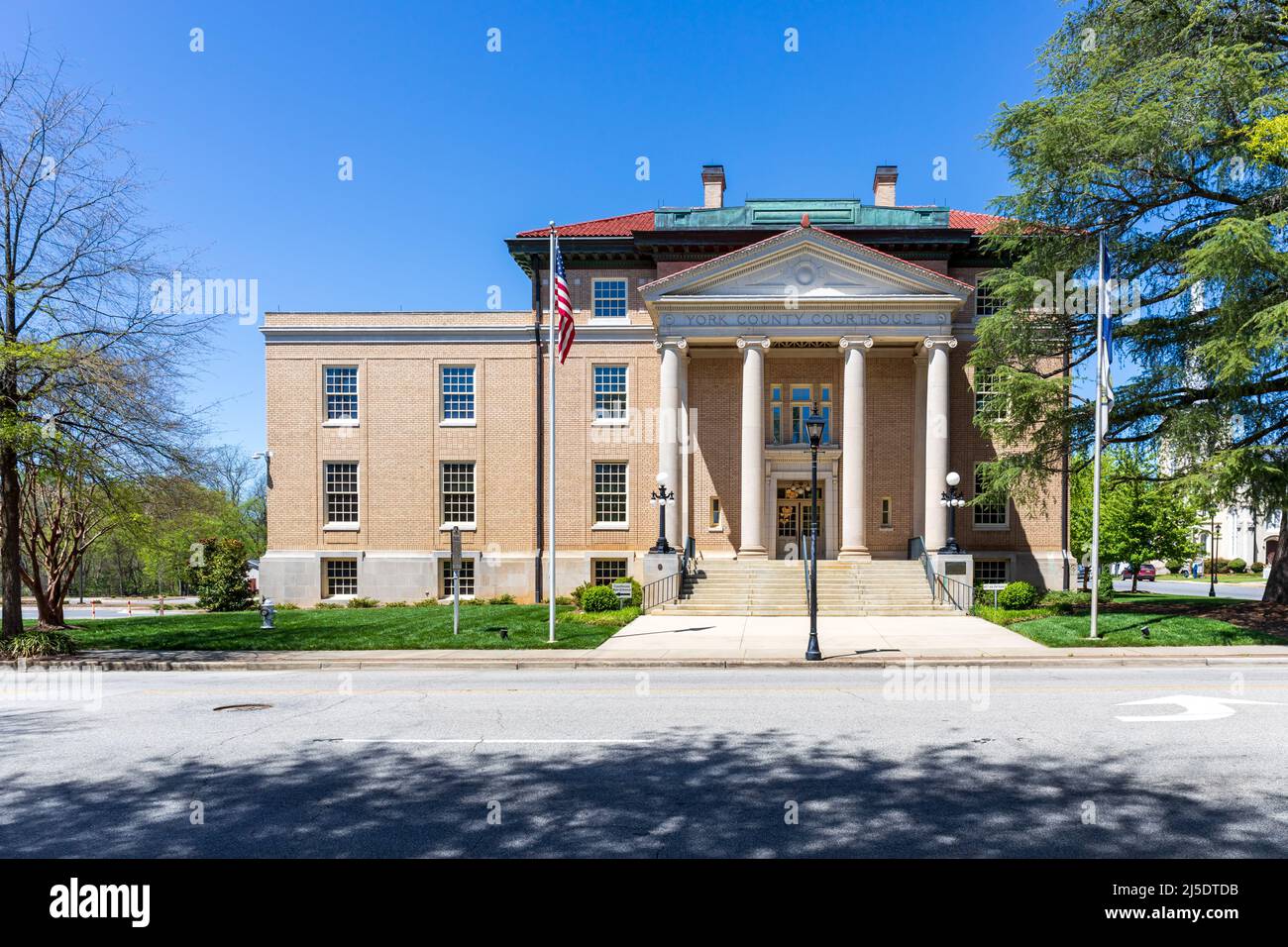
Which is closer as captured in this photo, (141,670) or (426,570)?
(141,670)

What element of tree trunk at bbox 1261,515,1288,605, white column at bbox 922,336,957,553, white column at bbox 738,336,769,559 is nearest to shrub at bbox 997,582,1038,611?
white column at bbox 922,336,957,553

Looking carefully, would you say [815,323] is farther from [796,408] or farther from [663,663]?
[663,663]

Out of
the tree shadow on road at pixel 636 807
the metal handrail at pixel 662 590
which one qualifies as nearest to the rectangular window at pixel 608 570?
the metal handrail at pixel 662 590

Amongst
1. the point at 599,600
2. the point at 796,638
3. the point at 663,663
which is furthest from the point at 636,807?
the point at 599,600

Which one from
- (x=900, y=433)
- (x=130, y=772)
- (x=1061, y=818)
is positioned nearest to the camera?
(x=1061, y=818)

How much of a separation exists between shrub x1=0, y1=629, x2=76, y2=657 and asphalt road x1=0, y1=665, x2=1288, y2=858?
18.0ft

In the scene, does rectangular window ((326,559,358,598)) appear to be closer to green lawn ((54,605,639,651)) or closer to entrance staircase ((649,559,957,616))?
green lawn ((54,605,639,651))

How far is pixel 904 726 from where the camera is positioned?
928cm

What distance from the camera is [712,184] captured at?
37.0m

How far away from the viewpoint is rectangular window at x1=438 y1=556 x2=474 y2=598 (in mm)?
33281

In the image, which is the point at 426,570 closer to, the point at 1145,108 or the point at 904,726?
the point at 904,726

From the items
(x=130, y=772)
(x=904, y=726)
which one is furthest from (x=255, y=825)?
(x=904, y=726)

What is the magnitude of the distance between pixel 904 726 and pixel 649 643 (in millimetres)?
9390

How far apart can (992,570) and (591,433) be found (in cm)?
1760
